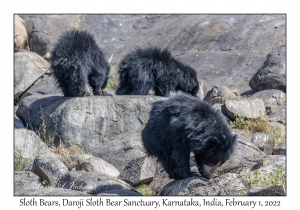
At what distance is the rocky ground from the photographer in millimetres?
8203

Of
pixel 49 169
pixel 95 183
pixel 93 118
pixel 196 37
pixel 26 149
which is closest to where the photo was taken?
pixel 95 183

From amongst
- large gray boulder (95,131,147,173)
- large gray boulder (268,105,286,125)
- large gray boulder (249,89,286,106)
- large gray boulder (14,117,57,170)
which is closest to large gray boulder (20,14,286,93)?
large gray boulder (249,89,286,106)

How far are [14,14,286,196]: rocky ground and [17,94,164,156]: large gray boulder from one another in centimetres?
2

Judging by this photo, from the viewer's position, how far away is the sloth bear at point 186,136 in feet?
26.1

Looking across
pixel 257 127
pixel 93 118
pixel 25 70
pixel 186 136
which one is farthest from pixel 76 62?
pixel 25 70

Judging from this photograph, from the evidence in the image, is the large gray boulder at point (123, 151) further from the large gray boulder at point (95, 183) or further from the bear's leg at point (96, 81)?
the bear's leg at point (96, 81)

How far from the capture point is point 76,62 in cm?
1155

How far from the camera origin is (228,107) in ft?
43.7

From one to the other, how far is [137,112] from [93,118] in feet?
2.86

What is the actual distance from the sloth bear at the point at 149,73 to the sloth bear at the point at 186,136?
186 inches

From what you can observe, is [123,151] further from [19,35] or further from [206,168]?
[19,35]

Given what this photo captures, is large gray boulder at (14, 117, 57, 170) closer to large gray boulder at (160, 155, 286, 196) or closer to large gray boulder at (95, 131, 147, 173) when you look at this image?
large gray boulder at (95, 131, 147, 173)
